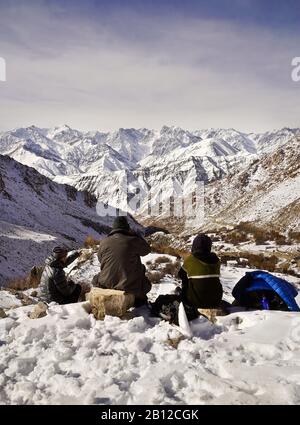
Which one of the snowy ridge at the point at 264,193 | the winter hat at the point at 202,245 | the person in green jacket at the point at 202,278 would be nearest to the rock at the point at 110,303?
the person in green jacket at the point at 202,278

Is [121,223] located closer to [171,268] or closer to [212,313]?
[212,313]

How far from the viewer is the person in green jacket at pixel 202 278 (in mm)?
8500

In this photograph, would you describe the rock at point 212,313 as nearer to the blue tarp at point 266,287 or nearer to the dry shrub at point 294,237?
the blue tarp at point 266,287

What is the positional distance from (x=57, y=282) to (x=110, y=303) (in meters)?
2.16

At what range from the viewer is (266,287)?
8969 millimetres

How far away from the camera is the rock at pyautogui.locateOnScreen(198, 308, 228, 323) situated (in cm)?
809

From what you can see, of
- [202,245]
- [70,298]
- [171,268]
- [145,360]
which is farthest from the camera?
[171,268]

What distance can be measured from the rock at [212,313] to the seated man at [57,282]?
11.2 feet

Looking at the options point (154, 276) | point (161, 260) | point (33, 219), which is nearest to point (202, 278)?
point (154, 276)
